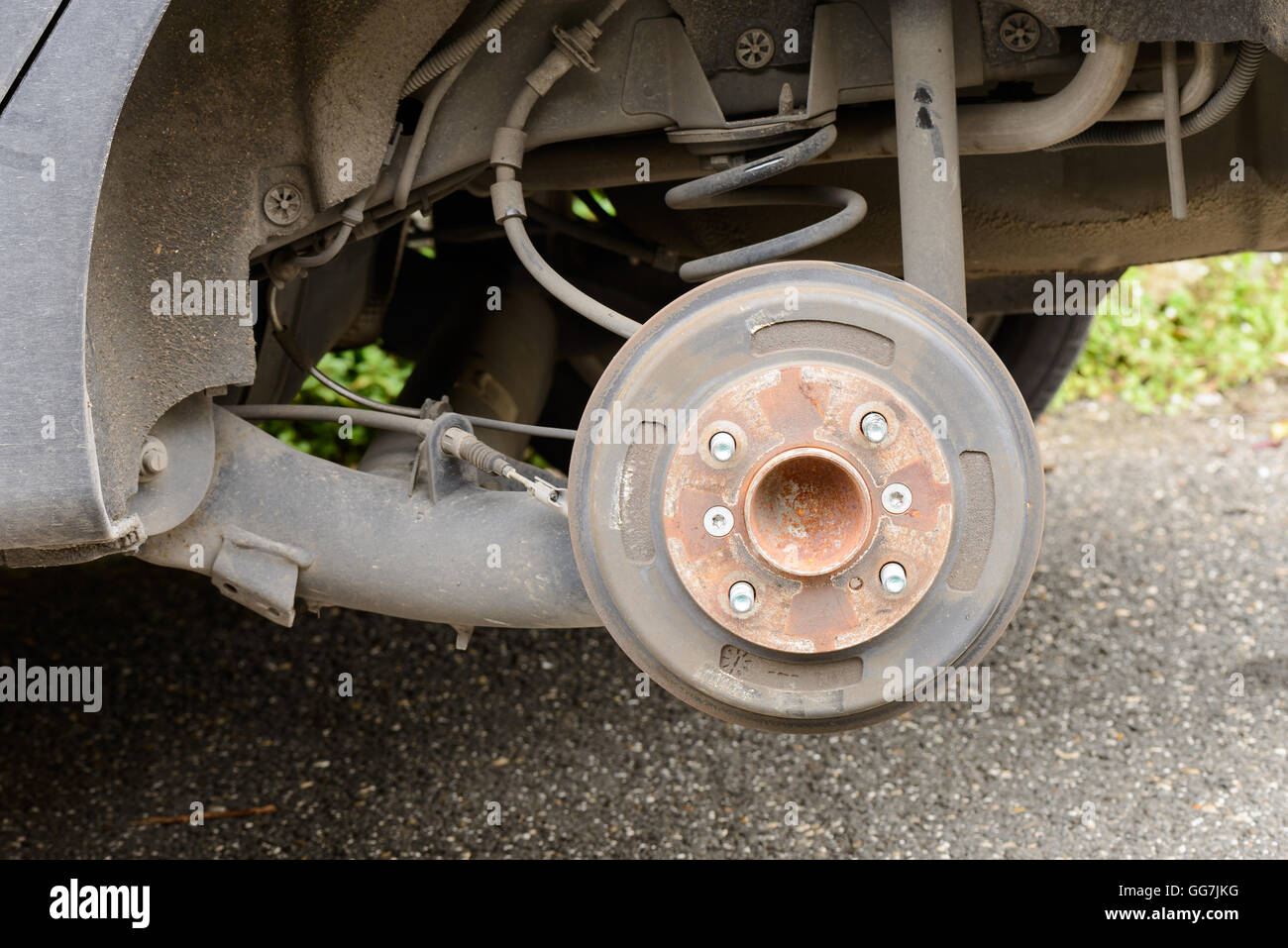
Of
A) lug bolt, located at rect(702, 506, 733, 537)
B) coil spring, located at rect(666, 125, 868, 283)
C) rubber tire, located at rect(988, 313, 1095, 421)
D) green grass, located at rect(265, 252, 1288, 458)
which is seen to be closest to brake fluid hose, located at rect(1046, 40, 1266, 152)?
coil spring, located at rect(666, 125, 868, 283)

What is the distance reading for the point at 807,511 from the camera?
4.01ft

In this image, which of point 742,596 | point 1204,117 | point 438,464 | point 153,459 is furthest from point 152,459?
point 1204,117

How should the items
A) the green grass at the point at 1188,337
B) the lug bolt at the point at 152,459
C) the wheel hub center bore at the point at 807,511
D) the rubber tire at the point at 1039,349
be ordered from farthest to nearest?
the green grass at the point at 1188,337, the rubber tire at the point at 1039,349, the lug bolt at the point at 152,459, the wheel hub center bore at the point at 807,511

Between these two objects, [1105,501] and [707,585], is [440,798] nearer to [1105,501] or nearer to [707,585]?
[707,585]

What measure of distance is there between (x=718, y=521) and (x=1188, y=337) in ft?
11.1

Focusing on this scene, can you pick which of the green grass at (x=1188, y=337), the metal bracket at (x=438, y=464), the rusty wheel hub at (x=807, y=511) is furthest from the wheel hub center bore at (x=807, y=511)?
the green grass at (x=1188, y=337)

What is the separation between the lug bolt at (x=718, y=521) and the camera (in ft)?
3.93

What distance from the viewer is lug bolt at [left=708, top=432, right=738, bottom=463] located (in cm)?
119

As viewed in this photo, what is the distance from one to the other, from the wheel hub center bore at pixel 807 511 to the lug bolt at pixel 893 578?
5 centimetres

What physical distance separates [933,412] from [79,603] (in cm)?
213

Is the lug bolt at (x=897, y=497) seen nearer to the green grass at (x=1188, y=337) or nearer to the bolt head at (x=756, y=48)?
the bolt head at (x=756, y=48)

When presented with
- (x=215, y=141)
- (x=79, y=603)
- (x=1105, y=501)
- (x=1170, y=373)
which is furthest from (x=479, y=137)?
(x=1170, y=373)

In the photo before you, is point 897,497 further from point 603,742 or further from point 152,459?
point 603,742

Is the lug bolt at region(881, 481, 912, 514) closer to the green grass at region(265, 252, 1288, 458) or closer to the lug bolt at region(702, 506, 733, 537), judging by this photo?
the lug bolt at region(702, 506, 733, 537)
